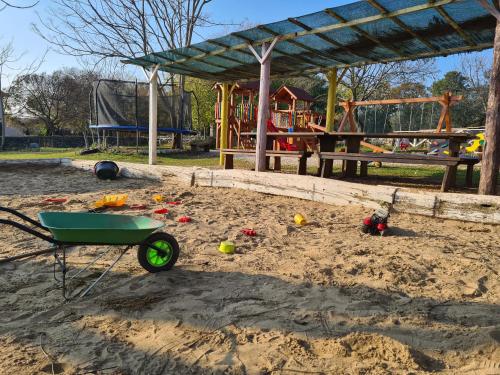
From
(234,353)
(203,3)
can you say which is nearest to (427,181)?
(234,353)

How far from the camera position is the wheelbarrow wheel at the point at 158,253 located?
3.08 metres

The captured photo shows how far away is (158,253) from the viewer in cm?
314

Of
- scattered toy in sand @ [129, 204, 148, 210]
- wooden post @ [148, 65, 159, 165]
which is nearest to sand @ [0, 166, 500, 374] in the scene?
scattered toy in sand @ [129, 204, 148, 210]

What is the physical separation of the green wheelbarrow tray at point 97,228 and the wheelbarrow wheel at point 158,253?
5.9 inches

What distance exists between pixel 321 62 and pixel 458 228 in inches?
244

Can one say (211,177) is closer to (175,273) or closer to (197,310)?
(175,273)

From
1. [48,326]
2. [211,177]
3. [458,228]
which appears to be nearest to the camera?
[48,326]

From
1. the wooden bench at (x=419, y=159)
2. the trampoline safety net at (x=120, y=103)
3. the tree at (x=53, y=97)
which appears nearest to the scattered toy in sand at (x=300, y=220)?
the wooden bench at (x=419, y=159)

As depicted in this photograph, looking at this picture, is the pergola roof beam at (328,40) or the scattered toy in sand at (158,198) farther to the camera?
the pergola roof beam at (328,40)

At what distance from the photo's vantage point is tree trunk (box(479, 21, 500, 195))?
4973 mm

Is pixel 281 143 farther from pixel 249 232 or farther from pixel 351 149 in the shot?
pixel 249 232

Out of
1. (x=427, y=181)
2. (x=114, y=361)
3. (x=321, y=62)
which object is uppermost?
(x=321, y=62)

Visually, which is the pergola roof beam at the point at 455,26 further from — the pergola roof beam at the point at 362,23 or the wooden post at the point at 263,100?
the wooden post at the point at 263,100

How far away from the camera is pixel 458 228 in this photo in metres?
4.56
